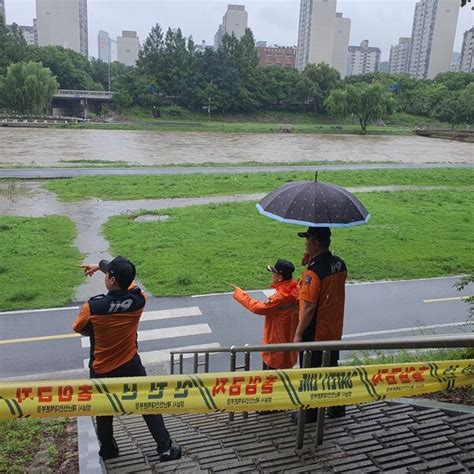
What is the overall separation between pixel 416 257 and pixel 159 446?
1192 cm

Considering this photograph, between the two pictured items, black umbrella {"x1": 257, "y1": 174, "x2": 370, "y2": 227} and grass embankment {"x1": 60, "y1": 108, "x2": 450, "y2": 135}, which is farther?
grass embankment {"x1": 60, "y1": 108, "x2": 450, "y2": 135}

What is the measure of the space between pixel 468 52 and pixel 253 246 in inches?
7578

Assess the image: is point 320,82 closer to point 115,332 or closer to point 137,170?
point 137,170

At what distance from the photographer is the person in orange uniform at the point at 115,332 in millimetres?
3738

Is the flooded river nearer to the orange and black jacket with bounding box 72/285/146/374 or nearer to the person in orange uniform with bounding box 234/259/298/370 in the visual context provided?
the person in orange uniform with bounding box 234/259/298/370

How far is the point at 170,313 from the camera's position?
1027cm

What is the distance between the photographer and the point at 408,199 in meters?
23.3

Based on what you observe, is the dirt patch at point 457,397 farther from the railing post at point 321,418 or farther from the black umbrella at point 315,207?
the black umbrella at point 315,207

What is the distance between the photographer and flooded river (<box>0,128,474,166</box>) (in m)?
37.8

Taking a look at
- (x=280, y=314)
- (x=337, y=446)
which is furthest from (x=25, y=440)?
(x=337, y=446)

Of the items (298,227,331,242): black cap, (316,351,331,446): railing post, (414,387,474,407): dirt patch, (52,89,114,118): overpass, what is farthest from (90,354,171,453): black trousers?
(52,89,114,118): overpass

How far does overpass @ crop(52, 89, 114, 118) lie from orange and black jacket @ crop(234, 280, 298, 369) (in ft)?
306

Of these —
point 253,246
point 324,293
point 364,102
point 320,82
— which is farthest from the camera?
point 320,82

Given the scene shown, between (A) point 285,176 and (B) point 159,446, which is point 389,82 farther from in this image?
(B) point 159,446
